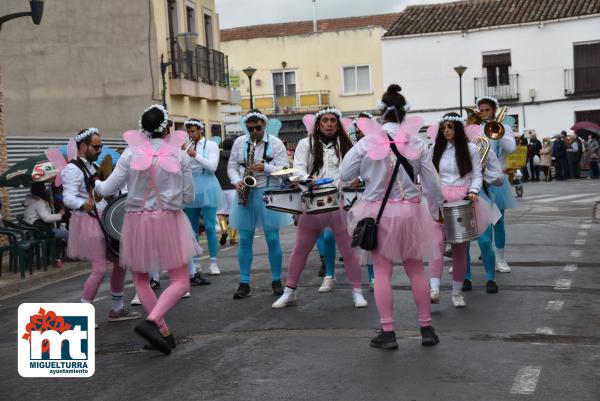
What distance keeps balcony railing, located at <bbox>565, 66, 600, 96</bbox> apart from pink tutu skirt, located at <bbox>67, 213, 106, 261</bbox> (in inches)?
1559

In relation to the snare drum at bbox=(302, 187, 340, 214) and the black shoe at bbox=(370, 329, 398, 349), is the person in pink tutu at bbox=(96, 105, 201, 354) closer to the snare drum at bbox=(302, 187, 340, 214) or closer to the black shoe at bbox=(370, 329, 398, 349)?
the black shoe at bbox=(370, 329, 398, 349)

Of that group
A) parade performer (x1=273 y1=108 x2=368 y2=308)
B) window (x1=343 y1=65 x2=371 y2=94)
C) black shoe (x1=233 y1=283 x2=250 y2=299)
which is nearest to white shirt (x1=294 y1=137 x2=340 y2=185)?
parade performer (x1=273 y1=108 x2=368 y2=308)

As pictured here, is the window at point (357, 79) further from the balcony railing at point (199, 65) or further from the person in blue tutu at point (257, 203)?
the person in blue tutu at point (257, 203)

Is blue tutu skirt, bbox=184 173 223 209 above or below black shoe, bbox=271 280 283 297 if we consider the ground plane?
above

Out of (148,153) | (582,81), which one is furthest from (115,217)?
(582,81)

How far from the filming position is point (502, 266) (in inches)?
465

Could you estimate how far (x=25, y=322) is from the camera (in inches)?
295

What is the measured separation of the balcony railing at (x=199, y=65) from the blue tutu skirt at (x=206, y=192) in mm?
16779

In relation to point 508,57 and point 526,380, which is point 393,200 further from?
point 508,57

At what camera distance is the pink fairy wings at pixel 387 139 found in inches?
299

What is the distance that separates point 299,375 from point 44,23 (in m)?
24.6

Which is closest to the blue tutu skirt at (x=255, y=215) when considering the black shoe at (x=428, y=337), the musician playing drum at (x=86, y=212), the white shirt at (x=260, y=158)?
the white shirt at (x=260, y=158)

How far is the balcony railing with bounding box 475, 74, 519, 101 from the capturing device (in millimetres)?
47031

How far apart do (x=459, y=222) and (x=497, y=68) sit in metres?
39.9
